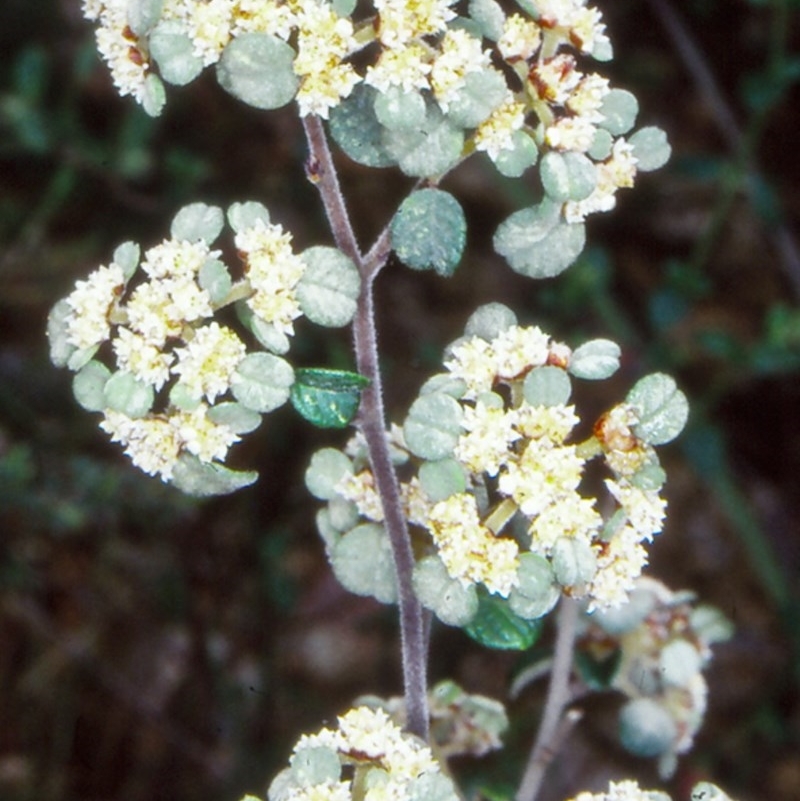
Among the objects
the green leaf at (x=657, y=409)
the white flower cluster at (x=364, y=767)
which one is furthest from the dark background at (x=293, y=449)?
the green leaf at (x=657, y=409)

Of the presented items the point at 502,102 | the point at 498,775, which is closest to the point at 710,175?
the point at 498,775

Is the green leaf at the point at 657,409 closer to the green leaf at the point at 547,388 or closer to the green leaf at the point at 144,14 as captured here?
the green leaf at the point at 547,388

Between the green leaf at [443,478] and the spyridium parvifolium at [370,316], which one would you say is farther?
the green leaf at [443,478]

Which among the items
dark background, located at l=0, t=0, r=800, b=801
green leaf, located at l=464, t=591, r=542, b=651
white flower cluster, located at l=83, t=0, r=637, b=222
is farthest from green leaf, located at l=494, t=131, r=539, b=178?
dark background, located at l=0, t=0, r=800, b=801

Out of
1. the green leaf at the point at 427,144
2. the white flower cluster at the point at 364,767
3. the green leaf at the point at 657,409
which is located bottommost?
the white flower cluster at the point at 364,767

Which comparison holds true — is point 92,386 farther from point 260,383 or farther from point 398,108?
point 398,108

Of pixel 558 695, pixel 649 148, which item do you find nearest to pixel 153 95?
pixel 649 148
